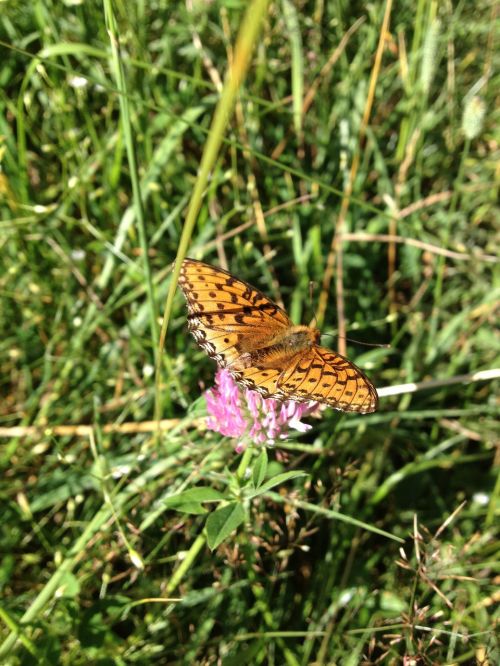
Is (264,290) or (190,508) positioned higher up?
(264,290)

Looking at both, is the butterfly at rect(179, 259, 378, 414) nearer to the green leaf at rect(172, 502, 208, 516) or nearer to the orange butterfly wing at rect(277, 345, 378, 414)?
the orange butterfly wing at rect(277, 345, 378, 414)

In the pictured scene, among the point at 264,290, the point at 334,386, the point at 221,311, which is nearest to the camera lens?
the point at 334,386

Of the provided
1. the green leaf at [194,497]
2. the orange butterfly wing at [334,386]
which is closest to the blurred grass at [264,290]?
the green leaf at [194,497]

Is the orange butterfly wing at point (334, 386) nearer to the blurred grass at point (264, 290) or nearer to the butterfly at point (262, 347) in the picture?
the butterfly at point (262, 347)

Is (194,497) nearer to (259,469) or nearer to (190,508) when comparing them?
(190,508)

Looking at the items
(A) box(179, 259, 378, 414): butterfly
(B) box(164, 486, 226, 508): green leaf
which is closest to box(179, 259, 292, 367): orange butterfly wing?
(A) box(179, 259, 378, 414): butterfly

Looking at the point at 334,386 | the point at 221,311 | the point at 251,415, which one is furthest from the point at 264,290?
the point at 334,386

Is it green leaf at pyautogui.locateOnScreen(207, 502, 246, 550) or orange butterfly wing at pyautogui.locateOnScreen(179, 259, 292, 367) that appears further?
orange butterfly wing at pyautogui.locateOnScreen(179, 259, 292, 367)

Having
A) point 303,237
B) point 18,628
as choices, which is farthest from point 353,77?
point 18,628
